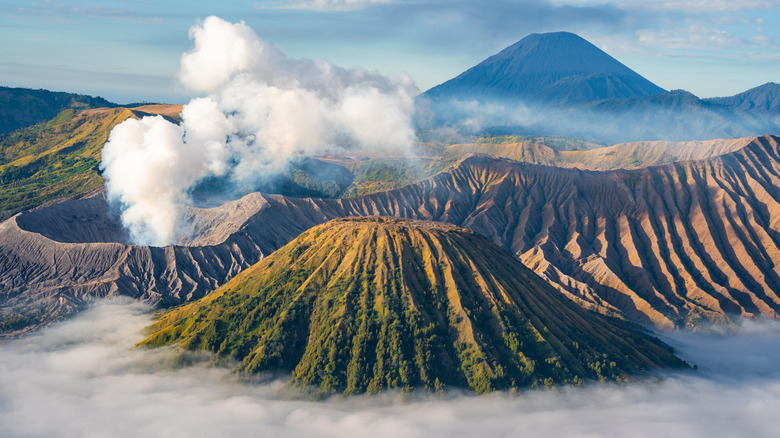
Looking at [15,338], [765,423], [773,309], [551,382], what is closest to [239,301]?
[15,338]

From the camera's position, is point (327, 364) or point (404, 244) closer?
point (327, 364)

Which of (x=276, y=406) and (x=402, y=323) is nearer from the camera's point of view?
(x=276, y=406)

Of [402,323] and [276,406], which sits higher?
[402,323]

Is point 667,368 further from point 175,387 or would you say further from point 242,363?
point 175,387

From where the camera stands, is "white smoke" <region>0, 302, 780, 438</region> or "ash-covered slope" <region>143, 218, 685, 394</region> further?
"ash-covered slope" <region>143, 218, 685, 394</region>

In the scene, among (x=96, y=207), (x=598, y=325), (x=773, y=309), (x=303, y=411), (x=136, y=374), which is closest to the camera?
(x=303, y=411)
